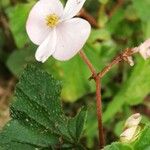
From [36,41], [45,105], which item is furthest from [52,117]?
[36,41]

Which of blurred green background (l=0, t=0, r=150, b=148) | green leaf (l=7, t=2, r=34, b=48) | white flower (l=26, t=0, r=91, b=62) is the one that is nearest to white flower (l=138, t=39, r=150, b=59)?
white flower (l=26, t=0, r=91, b=62)

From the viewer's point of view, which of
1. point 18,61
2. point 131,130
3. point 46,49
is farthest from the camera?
point 18,61

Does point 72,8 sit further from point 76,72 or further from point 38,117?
point 76,72

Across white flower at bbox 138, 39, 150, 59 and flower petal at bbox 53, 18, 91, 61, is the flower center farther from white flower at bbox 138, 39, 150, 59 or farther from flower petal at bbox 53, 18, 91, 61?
white flower at bbox 138, 39, 150, 59

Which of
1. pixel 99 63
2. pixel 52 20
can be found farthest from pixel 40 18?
pixel 99 63

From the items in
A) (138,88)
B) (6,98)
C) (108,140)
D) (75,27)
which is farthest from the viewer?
(6,98)

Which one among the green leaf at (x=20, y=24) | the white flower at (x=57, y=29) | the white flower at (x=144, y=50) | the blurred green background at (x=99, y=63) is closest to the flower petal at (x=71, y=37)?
the white flower at (x=57, y=29)

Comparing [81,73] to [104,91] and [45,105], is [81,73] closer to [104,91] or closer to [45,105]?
[104,91]
